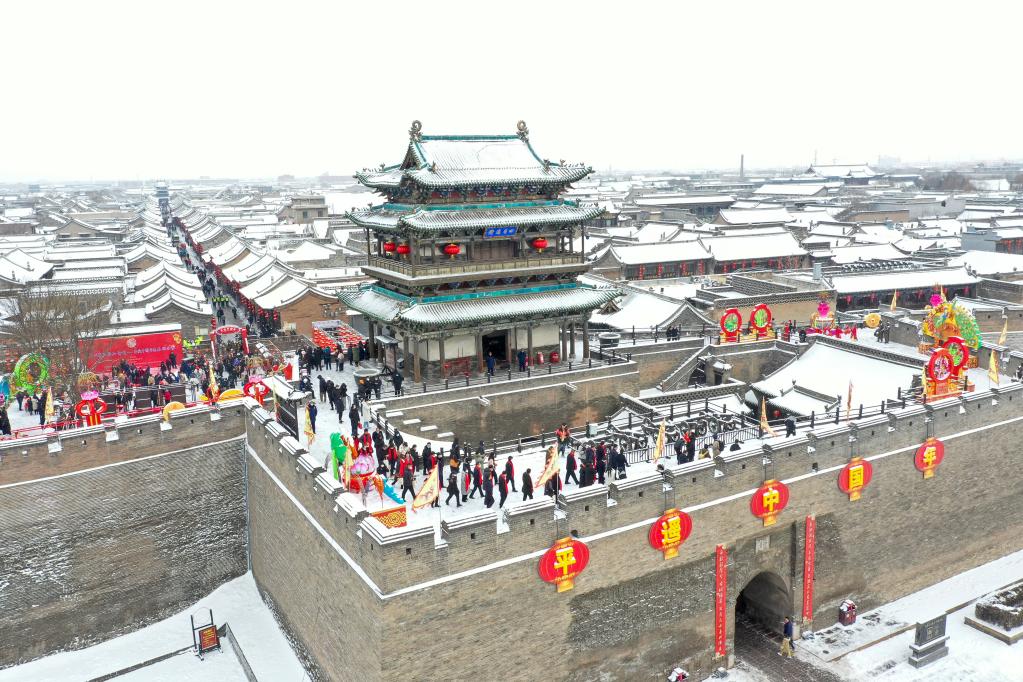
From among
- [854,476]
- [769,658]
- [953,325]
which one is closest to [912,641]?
[769,658]

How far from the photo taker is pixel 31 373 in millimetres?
32156

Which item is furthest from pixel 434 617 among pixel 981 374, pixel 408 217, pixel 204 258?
pixel 204 258

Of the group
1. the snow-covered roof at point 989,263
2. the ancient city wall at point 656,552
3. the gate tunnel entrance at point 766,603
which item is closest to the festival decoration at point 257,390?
the ancient city wall at point 656,552

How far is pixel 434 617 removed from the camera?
19.9 meters

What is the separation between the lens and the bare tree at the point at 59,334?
3466 cm

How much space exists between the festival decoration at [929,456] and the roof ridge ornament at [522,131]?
68.1 ft

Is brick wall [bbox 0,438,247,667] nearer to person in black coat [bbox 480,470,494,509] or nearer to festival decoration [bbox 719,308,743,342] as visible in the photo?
person in black coat [bbox 480,470,494,509]

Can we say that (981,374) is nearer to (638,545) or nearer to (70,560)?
(638,545)

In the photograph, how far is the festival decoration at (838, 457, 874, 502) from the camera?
26547mm

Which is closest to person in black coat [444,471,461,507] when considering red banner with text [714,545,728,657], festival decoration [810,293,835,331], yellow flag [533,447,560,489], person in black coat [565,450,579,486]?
yellow flag [533,447,560,489]

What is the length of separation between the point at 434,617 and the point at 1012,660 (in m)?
18.7

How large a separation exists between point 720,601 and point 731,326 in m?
19.5

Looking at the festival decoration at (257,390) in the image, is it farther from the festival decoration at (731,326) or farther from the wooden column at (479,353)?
the festival decoration at (731,326)

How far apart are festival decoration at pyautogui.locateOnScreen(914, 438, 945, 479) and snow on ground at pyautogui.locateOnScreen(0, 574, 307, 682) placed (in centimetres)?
2254
